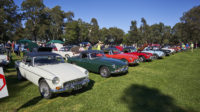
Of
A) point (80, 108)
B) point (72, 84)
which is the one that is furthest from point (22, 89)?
point (80, 108)

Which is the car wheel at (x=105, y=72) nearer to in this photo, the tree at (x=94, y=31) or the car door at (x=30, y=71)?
the car door at (x=30, y=71)

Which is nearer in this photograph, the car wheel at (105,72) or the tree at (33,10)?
the car wheel at (105,72)

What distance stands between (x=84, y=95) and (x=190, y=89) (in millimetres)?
4343

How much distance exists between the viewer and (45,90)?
4.13 metres

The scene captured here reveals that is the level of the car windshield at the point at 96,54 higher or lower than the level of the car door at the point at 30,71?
higher

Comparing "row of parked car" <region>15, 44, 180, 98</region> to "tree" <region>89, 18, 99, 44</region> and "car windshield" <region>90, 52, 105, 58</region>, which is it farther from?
"tree" <region>89, 18, 99, 44</region>

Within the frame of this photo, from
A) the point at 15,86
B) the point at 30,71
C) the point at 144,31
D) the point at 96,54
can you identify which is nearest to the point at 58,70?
the point at 30,71

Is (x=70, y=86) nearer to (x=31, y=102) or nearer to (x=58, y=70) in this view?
(x=58, y=70)

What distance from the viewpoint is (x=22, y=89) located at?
4992 mm

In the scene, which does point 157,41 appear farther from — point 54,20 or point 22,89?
point 22,89

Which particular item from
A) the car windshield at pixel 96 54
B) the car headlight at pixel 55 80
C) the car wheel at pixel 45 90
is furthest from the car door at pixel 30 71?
the car windshield at pixel 96 54

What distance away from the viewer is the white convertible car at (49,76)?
3.85m

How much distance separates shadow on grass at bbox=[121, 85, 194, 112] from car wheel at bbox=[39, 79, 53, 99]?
98.1 inches

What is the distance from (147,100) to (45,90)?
138 inches
